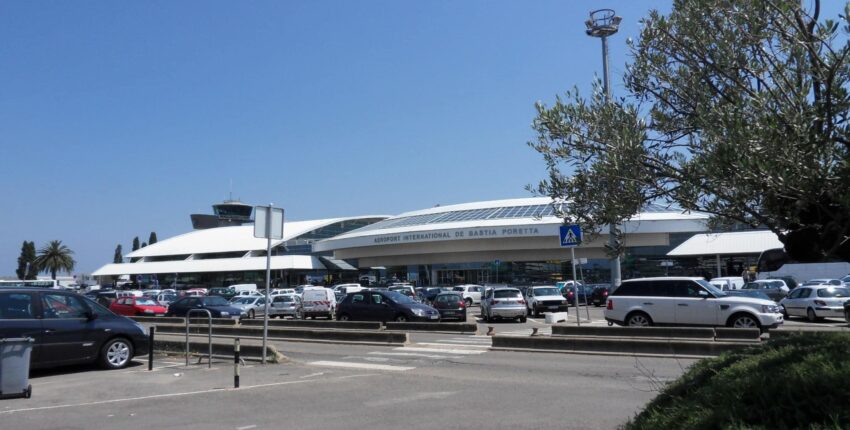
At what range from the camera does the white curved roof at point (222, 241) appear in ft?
348

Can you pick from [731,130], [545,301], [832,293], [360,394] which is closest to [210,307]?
[545,301]

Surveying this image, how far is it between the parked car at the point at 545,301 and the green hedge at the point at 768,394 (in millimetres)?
28411

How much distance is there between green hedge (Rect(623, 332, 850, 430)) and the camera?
417 centimetres

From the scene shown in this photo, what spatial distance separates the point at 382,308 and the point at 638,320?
10.1 metres

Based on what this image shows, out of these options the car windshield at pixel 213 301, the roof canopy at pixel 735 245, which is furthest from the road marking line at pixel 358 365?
the roof canopy at pixel 735 245

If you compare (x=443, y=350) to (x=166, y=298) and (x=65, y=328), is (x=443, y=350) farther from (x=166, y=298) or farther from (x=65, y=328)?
(x=166, y=298)

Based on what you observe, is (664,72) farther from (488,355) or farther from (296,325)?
(296,325)

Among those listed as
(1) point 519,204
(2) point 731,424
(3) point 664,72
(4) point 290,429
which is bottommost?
(4) point 290,429

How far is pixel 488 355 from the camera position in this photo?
1672 cm

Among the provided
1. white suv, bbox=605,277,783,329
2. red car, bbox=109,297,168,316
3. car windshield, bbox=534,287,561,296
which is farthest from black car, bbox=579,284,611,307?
red car, bbox=109,297,168,316

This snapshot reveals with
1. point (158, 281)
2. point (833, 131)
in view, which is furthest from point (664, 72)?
point (158, 281)

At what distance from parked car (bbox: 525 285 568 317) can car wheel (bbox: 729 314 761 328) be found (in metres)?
14.6

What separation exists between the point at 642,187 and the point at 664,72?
4.42ft

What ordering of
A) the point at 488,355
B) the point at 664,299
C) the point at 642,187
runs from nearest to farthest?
the point at 642,187, the point at 488,355, the point at 664,299
